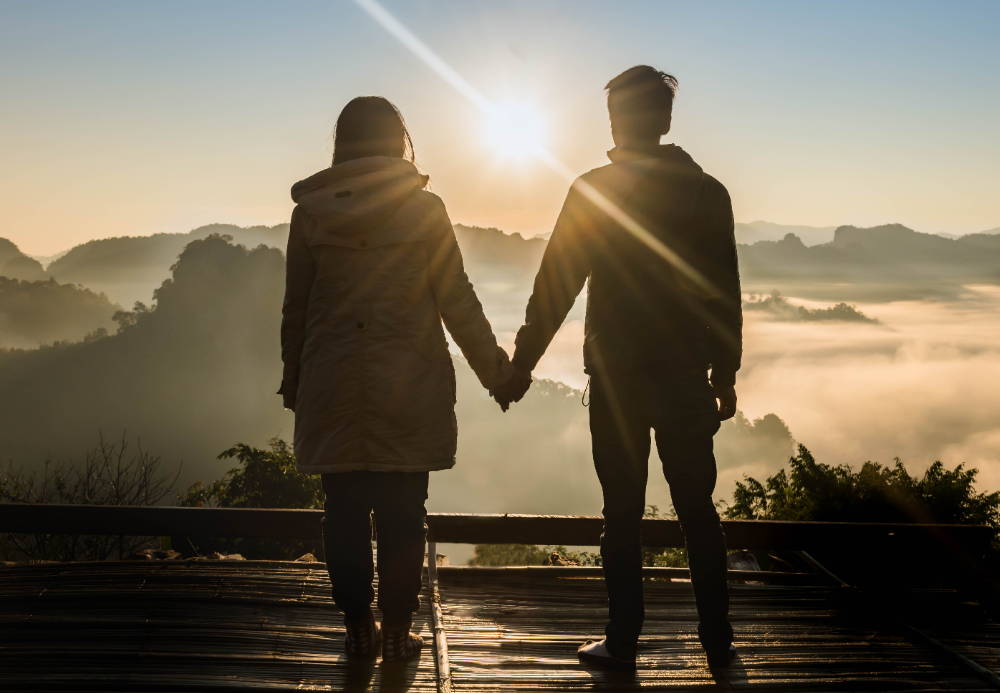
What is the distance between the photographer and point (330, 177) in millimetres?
3160

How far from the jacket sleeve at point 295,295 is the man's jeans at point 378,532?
0.44 metres

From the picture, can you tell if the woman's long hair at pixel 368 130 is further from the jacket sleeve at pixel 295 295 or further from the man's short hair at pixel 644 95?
the man's short hair at pixel 644 95

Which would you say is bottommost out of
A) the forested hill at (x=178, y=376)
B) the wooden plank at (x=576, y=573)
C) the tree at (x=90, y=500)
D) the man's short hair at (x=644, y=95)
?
the tree at (x=90, y=500)

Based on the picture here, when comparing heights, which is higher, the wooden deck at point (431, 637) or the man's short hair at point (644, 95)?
the man's short hair at point (644, 95)

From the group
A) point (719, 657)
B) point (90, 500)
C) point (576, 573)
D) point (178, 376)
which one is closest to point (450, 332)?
point (719, 657)

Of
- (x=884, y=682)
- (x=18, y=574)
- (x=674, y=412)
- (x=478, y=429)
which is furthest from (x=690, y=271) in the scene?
(x=478, y=429)

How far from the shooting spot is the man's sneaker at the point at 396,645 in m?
3.38

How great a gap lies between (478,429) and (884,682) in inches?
7664

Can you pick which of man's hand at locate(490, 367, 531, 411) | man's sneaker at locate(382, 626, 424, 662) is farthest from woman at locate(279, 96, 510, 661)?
man's hand at locate(490, 367, 531, 411)

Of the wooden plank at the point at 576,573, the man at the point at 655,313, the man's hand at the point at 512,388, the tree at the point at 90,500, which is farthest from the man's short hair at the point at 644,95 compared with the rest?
the tree at the point at 90,500

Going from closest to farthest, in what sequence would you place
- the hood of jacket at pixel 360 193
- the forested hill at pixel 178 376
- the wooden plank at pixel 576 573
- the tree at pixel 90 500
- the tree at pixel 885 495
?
1. the hood of jacket at pixel 360 193
2. the wooden plank at pixel 576 573
3. the tree at pixel 885 495
4. the tree at pixel 90 500
5. the forested hill at pixel 178 376

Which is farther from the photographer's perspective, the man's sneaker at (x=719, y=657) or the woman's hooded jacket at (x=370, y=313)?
the man's sneaker at (x=719, y=657)

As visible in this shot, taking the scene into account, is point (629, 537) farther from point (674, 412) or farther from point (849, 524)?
point (849, 524)

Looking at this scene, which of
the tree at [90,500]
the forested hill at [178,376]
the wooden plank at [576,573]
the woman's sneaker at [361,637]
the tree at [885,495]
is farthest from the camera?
the forested hill at [178,376]
